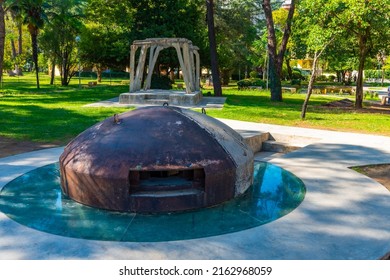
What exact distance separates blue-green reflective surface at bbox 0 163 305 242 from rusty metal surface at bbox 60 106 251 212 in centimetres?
16

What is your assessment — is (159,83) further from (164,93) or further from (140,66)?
(164,93)

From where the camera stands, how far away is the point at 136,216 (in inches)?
213

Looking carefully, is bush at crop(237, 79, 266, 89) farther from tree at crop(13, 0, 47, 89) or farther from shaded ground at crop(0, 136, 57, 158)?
shaded ground at crop(0, 136, 57, 158)

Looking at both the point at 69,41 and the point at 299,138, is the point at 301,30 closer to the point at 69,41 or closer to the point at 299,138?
the point at 299,138

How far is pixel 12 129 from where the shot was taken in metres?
12.7

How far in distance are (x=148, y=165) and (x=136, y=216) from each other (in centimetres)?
70

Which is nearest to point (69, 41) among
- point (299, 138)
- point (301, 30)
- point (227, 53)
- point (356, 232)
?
point (227, 53)

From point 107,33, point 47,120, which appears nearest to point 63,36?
point 107,33

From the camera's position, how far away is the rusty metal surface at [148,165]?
5.47 meters

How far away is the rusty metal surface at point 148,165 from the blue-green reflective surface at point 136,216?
0.16 m

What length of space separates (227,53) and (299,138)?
30509mm

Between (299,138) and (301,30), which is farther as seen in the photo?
(301,30)

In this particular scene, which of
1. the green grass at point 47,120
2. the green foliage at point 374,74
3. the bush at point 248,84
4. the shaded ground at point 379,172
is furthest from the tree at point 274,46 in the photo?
the green foliage at point 374,74

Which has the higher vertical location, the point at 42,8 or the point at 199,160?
the point at 42,8
